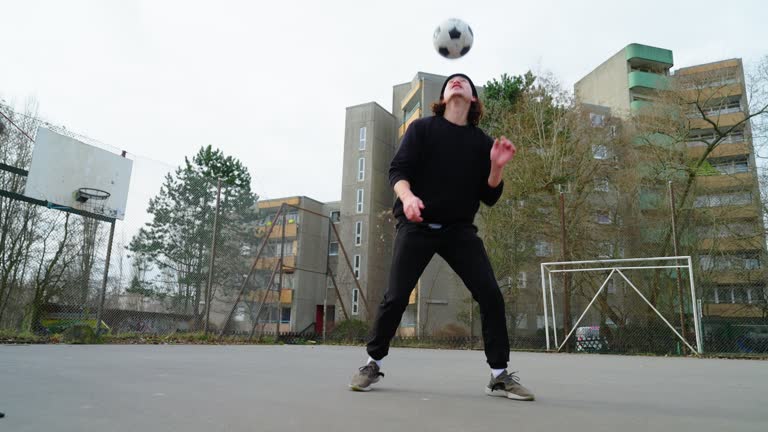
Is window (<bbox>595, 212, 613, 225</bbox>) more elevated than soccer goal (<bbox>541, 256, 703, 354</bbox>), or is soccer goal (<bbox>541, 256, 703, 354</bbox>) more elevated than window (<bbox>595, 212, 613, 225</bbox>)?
window (<bbox>595, 212, 613, 225</bbox>)

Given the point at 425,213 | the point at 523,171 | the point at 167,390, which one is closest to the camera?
the point at 167,390

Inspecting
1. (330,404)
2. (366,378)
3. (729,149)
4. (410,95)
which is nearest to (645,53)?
(729,149)

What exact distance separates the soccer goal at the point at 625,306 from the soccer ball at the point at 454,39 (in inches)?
249

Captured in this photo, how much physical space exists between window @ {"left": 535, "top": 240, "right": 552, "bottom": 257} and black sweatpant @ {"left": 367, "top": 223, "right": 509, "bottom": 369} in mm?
13785

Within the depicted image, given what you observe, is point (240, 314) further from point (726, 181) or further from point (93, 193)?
point (726, 181)

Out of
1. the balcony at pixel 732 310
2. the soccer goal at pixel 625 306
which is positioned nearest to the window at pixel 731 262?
the balcony at pixel 732 310

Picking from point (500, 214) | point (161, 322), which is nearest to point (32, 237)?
point (161, 322)

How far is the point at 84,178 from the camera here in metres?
8.90

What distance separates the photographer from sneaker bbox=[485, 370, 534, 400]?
2.44 meters

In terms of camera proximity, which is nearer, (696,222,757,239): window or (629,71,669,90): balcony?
(696,222,757,239): window

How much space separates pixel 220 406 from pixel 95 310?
23.9 ft

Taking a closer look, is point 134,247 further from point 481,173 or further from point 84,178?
point 481,173

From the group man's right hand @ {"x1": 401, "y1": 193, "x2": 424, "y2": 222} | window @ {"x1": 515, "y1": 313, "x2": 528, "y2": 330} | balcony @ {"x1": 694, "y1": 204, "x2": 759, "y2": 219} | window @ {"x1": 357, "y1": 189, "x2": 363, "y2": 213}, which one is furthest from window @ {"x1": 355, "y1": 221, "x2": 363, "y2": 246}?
man's right hand @ {"x1": 401, "y1": 193, "x2": 424, "y2": 222}

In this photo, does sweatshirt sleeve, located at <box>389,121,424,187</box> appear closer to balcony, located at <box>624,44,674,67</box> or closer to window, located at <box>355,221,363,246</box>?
window, located at <box>355,221,363,246</box>
